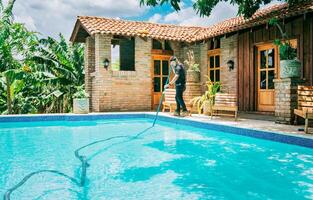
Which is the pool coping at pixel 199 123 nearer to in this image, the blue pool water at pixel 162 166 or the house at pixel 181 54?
the blue pool water at pixel 162 166

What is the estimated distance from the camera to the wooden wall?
31.4 feet

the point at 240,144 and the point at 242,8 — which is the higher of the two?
the point at 242,8

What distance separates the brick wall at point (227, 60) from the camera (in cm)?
1231

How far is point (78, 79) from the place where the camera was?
15094 mm

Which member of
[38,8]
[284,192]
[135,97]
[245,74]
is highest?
[38,8]

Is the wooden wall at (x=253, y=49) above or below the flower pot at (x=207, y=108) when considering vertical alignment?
above

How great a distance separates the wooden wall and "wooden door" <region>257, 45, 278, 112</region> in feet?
0.63

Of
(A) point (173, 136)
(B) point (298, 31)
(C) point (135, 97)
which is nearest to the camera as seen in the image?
(A) point (173, 136)

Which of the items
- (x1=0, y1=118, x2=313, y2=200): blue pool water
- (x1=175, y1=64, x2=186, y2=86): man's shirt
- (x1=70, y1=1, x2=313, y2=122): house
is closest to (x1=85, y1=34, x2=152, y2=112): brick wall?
(x1=70, y1=1, x2=313, y2=122): house

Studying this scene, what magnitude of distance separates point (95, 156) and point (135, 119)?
6012mm

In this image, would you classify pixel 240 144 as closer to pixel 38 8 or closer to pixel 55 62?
pixel 55 62

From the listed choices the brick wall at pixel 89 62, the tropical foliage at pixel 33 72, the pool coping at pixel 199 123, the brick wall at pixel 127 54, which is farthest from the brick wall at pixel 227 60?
the tropical foliage at pixel 33 72

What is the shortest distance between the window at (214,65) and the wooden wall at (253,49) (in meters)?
1.52

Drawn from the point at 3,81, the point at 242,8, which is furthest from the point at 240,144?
the point at 3,81
